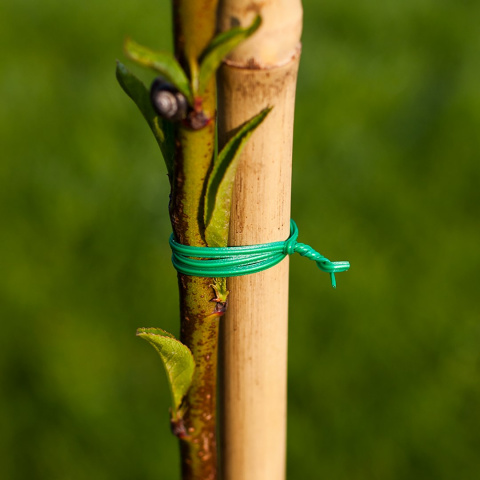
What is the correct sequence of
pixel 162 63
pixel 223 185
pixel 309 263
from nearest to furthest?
pixel 162 63 < pixel 223 185 < pixel 309 263

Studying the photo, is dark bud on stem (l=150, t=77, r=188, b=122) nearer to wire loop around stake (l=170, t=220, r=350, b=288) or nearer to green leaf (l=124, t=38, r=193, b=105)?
green leaf (l=124, t=38, r=193, b=105)

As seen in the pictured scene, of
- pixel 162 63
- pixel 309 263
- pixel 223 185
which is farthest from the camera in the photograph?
pixel 309 263

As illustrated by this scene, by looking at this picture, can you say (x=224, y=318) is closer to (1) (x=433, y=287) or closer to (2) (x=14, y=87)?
(1) (x=433, y=287)

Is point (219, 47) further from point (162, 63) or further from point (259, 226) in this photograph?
point (259, 226)

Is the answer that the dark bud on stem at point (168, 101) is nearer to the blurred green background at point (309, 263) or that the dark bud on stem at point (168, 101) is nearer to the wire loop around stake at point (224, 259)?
the wire loop around stake at point (224, 259)

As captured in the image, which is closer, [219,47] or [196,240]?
[219,47]

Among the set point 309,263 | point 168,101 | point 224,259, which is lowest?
point 309,263

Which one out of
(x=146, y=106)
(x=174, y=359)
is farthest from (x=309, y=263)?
(x=146, y=106)

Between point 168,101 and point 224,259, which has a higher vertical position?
point 168,101
